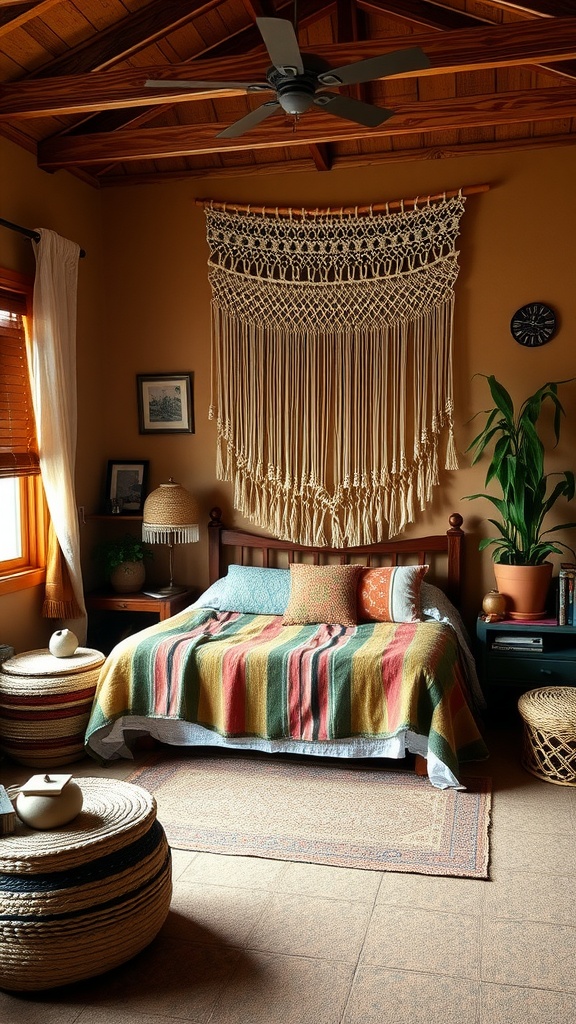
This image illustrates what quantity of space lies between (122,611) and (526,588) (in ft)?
7.84

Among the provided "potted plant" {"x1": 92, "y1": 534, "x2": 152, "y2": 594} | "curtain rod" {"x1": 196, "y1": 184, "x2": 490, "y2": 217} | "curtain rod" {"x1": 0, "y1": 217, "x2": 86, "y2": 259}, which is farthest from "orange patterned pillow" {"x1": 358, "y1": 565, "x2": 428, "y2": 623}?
"curtain rod" {"x1": 0, "y1": 217, "x2": 86, "y2": 259}

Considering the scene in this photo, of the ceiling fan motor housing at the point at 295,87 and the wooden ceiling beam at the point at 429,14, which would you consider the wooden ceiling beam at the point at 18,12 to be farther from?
the wooden ceiling beam at the point at 429,14

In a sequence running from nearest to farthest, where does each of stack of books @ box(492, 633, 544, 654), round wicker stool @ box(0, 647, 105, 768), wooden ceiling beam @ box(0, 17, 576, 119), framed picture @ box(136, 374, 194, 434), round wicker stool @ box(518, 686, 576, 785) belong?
1. wooden ceiling beam @ box(0, 17, 576, 119)
2. round wicker stool @ box(518, 686, 576, 785)
3. round wicker stool @ box(0, 647, 105, 768)
4. stack of books @ box(492, 633, 544, 654)
5. framed picture @ box(136, 374, 194, 434)

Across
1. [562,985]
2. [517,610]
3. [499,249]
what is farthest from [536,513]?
[562,985]

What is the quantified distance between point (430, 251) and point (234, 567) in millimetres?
2081

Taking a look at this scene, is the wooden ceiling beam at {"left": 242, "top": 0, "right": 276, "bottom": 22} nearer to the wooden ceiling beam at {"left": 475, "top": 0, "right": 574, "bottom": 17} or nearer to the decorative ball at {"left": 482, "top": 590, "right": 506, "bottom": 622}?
the wooden ceiling beam at {"left": 475, "top": 0, "right": 574, "bottom": 17}

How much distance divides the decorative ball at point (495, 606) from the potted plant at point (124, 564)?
1.95 m

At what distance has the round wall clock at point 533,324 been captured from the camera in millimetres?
4605

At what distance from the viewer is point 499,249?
468cm

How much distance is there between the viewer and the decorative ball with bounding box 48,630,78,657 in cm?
405

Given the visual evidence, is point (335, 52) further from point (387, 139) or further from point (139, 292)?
point (139, 292)

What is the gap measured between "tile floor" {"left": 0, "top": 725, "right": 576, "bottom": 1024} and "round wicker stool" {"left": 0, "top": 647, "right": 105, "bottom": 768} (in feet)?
3.31

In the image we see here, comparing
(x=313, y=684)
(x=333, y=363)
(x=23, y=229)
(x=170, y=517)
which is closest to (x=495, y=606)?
(x=313, y=684)

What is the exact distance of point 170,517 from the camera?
4781 mm
